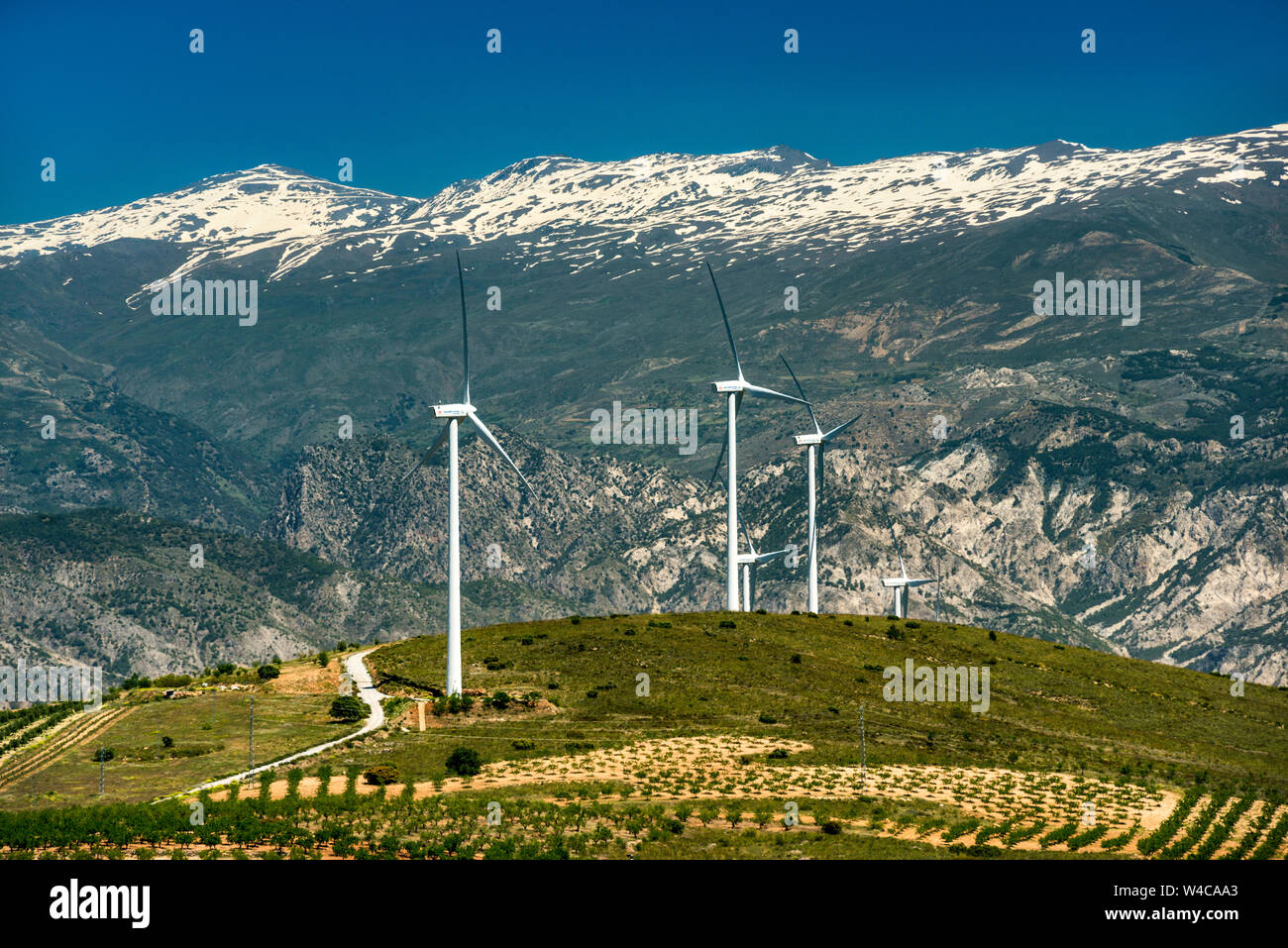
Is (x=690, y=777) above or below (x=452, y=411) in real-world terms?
below

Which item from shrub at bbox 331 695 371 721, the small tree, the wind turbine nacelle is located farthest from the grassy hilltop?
the wind turbine nacelle

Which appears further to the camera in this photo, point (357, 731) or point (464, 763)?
point (357, 731)

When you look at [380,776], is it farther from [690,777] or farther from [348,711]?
[348,711]

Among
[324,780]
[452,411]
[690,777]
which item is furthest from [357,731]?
[452,411]

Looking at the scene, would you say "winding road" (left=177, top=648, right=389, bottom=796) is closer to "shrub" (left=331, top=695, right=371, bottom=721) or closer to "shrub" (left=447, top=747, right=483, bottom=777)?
"shrub" (left=331, top=695, right=371, bottom=721)
